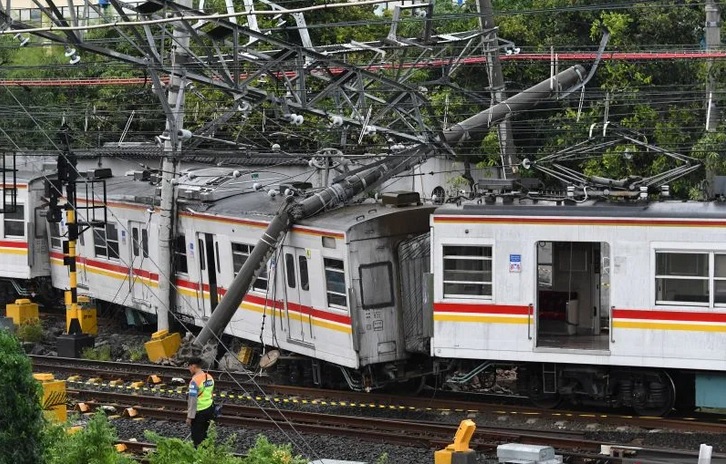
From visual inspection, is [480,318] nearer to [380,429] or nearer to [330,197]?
[380,429]

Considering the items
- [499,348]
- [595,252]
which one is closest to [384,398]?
[499,348]

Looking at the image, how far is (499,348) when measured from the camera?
1809cm

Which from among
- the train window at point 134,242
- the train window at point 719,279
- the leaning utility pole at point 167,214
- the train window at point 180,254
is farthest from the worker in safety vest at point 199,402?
the train window at point 134,242

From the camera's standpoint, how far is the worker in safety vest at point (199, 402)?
14.8 meters

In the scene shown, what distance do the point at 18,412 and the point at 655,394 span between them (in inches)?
388

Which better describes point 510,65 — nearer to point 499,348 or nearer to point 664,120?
point 664,120

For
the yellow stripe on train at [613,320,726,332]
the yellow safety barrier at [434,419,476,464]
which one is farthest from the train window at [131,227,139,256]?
the yellow safety barrier at [434,419,476,464]

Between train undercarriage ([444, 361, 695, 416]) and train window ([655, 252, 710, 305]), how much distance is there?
115 cm

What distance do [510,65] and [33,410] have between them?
73.1 feet

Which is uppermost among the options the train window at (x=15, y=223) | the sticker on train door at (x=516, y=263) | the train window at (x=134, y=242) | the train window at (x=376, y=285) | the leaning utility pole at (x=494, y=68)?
the leaning utility pole at (x=494, y=68)

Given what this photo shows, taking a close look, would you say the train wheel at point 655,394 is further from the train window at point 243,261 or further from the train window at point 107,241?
the train window at point 107,241

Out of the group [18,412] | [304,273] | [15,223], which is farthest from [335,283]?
[15,223]

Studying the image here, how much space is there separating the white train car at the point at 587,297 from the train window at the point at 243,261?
4127mm

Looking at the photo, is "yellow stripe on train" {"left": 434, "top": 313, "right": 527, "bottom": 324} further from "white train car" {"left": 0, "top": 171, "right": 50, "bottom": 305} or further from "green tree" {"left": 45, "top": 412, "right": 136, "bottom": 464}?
"white train car" {"left": 0, "top": 171, "right": 50, "bottom": 305}
